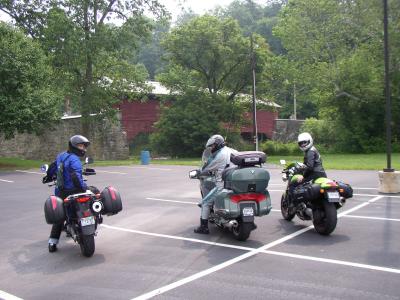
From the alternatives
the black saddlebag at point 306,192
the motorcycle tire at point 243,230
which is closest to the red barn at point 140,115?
the black saddlebag at point 306,192

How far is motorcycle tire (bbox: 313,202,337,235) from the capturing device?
7.93 meters

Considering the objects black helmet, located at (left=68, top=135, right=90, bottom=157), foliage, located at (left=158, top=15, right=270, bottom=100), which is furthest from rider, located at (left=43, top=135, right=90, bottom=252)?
foliage, located at (left=158, top=15, right=270, bottom=100)

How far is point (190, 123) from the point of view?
39250 mm

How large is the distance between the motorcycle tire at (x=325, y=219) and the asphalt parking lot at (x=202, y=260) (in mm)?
138

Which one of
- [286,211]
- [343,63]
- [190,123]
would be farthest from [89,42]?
[286,211]

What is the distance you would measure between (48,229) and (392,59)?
110 feet

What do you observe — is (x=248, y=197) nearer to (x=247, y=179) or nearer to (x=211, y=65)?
(x=247, y=179)

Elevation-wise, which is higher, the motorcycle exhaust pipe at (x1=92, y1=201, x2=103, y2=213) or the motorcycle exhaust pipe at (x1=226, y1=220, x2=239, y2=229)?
the motorcycle exhaust pipe at (x1=92, y1=201, x2=103, y2=213)

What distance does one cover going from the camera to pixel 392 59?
3672cm

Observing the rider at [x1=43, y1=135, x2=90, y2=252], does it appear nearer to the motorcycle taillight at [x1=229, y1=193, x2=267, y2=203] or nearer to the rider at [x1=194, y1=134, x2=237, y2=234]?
the rider at [x1=194, y1=134, x2=237, y2=234]

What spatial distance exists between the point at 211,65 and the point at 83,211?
35.6m

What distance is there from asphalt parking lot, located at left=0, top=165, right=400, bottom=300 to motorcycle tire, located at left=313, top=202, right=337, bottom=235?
138 millimetres

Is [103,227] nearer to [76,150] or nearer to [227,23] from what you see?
[76,150]

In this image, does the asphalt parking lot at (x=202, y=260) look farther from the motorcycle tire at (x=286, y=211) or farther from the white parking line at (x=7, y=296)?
the motorcycle tire at (x=286, y=211)
